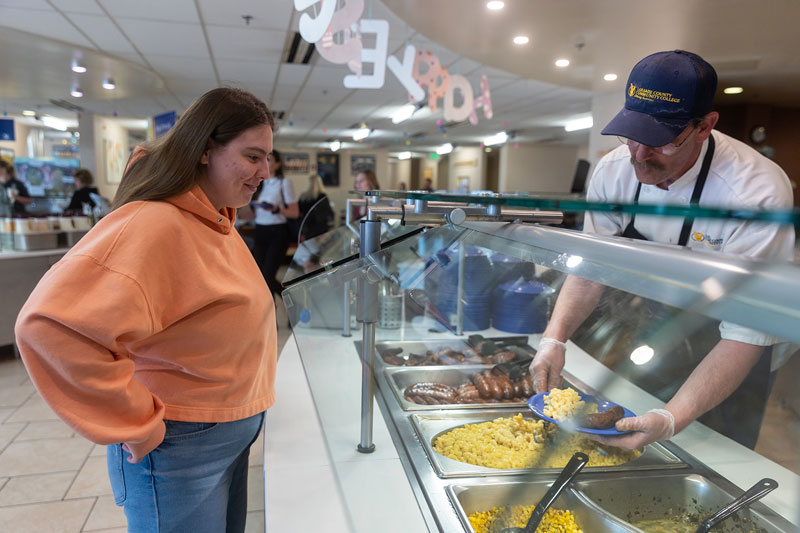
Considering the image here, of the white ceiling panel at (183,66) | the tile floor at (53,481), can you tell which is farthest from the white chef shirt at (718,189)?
the white ceiling panel at (183,66)

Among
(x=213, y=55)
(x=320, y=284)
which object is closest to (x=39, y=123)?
(x=213, y=55)

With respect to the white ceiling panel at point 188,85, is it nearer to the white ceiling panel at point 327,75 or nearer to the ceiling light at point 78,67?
the ceiling light at point 78,67

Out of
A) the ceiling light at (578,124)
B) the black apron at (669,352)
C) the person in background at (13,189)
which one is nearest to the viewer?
the black apron at (669,352)

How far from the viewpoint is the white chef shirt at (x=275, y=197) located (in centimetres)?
507

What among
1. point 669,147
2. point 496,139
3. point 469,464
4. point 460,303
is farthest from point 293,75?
point 496,139

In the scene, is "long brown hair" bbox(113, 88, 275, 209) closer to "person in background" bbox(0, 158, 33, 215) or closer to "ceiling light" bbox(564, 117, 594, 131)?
"person in background" bbox(0, 158, 33, 215)

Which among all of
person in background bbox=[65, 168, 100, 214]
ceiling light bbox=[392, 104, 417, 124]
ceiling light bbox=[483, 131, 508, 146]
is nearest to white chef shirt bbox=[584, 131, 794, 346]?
person in background bbox=[65, 168, 100, 214]

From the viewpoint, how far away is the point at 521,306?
1876 millimetres

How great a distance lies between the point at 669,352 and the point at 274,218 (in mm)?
4556

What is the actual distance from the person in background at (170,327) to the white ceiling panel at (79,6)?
4515mm

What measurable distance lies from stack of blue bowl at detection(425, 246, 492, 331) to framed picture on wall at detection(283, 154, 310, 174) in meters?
19.1

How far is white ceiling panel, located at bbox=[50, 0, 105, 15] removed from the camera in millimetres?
4543

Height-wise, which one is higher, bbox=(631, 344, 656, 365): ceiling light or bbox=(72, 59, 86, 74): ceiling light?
bbox=(72, 59, 86, 74): ceiling light

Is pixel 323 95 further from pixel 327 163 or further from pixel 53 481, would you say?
pixel 327 163
